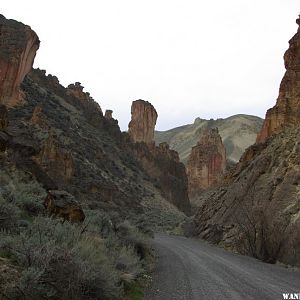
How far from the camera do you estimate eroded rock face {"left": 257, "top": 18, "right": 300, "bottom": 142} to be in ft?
131

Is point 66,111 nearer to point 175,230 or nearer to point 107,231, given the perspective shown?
point 175,230

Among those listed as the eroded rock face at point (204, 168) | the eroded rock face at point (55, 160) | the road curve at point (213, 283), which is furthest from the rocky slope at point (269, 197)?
the eroded rock face at point (204, 168)

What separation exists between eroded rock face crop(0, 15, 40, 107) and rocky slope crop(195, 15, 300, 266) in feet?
78.6

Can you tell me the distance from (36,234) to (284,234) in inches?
652

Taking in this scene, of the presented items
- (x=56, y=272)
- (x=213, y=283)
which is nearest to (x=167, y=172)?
(x=213, y=283)

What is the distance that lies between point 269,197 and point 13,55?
30498mm

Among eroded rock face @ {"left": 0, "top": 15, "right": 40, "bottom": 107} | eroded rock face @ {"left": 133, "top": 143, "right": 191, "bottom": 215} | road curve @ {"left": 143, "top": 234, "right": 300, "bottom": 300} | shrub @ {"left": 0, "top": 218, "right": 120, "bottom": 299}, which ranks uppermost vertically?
eroded rock face @ {"left": 0, "top": 15, "right": 40, "bottom": 107}

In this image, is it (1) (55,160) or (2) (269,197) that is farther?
A: (1) (55,160)

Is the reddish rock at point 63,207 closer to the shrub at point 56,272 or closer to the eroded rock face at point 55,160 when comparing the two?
the shrub at point 56,272

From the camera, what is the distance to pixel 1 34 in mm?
46312

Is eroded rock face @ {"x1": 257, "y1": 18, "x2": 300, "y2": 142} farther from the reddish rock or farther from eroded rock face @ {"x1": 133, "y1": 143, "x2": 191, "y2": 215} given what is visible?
eroded rock face @ {"x1": 133, "y1": 143, "x2": 191, "y2": 215}

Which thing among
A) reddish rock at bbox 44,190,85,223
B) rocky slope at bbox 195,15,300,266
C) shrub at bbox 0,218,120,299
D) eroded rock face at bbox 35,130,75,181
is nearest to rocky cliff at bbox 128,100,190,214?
eroded rock face at bbox 35,130,75,181

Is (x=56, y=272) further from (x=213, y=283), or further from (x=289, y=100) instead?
(x=289, y=100)

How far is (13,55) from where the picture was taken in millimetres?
45375
